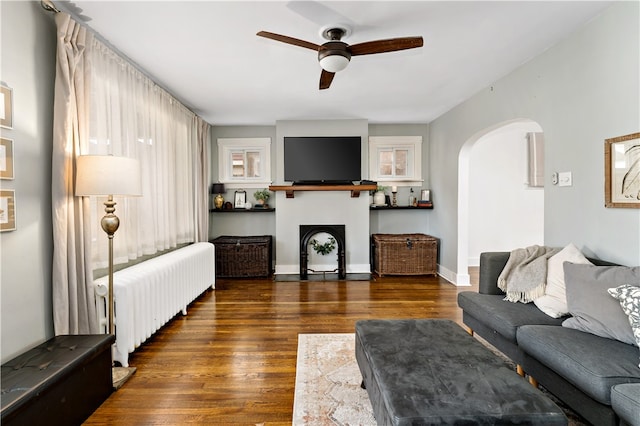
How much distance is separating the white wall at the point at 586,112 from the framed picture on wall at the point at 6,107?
12.7 feet

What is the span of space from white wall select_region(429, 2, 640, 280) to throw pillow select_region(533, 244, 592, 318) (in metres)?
0.24

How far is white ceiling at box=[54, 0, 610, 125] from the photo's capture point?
218 centimetres

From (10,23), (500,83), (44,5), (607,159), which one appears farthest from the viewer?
(500,83)

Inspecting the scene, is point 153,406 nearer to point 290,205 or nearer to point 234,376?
point 234,376

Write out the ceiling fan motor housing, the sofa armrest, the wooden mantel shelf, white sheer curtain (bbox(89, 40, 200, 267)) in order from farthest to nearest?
the wooden mantel shelf < the sofa armrest < white sheer curtain (bbox(89, 40, 200, 267)) < the ceiling fan motor housing

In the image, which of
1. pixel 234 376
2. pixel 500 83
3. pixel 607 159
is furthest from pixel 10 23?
pixel 500 83

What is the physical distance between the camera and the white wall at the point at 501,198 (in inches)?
228

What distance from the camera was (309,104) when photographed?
4371 mm

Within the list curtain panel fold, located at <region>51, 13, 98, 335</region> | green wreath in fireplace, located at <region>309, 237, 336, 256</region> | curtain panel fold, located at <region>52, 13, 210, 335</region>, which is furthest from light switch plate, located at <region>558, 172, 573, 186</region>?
curtain panel fold, located at <region>51, 13, 98, 335</region>

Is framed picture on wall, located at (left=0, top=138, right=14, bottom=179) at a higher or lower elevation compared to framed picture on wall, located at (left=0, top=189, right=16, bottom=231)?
higher

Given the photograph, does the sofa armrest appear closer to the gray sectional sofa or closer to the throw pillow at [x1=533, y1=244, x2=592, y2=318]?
the gray sectional sofa

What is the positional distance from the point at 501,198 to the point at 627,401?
512 cm

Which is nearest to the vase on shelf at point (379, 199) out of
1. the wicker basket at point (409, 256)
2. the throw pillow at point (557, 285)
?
the wicker basket at point (409, 256)

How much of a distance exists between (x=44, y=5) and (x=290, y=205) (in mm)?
3731
